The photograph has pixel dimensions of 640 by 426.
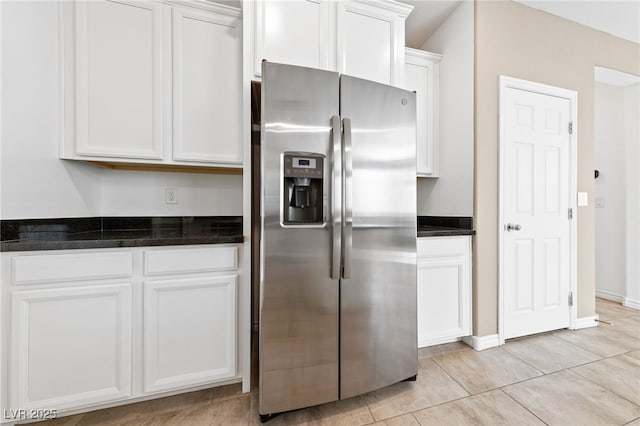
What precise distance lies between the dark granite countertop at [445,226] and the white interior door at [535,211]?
0.31 metres

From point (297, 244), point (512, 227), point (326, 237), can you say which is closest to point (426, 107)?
point (512, 227)

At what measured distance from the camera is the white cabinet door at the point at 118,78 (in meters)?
1.62

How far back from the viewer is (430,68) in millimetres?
2416

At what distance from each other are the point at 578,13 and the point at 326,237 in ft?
→ 9.64

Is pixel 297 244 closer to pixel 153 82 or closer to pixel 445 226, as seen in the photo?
pixel 153 82

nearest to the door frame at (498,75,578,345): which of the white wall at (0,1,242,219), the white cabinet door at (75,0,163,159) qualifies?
the white cabinet door at (75,0,163,159)

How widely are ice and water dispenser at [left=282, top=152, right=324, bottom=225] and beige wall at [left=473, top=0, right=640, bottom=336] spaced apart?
1409 mm

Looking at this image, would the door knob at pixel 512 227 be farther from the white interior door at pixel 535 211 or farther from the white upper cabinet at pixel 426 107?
the white upper cabinet at pixel 426 107

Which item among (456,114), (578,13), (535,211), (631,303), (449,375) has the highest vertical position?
(578,13)

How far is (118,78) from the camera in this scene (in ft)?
5.52

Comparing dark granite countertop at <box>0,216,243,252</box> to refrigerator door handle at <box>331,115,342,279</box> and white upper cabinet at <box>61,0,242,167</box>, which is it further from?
refrigerator door handle at <box>331,115,342,279</box>

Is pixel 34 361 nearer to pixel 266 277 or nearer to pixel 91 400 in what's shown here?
pixel 91 400

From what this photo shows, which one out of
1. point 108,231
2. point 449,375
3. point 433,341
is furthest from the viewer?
point 433,341

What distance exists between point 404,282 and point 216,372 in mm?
1197
